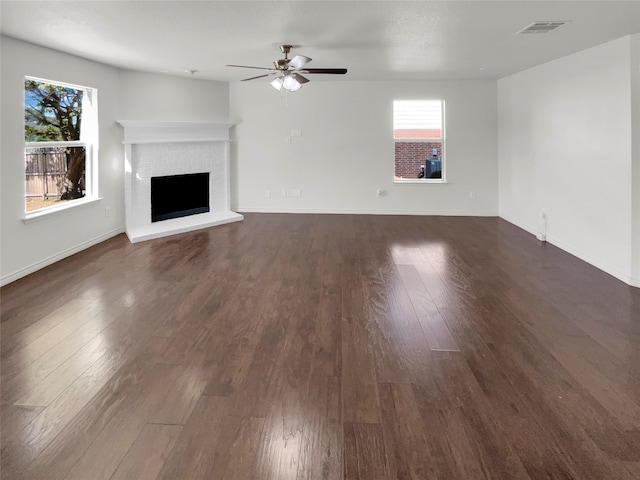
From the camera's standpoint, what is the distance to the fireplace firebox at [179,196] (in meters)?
7.22

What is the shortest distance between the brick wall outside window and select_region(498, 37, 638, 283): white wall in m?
1.50

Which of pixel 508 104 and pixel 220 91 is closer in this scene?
pixel 508 104

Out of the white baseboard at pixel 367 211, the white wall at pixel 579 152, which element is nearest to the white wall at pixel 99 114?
the white baseboard at pixel 367 211

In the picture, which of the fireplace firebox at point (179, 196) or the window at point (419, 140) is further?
the window at point (419, 140)

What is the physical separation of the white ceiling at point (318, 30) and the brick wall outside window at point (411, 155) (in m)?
2.33

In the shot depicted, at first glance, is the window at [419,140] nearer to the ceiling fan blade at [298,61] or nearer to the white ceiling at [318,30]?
the white ceiling at [318,30]

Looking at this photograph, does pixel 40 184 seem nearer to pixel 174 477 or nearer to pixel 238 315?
pixel 238 315

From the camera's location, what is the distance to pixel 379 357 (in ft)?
9.28

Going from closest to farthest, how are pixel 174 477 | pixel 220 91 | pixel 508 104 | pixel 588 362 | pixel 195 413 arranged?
pixel 174 477 < pixel 195 413 < pixel 588 362 < pixel 508 104 < pixel 220 91

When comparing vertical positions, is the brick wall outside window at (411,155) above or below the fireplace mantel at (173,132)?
below

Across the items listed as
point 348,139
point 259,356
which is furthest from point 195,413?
point 348,139

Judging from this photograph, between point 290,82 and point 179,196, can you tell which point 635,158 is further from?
point 179,196

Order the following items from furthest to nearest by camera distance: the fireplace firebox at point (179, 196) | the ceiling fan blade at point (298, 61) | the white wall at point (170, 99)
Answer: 1. the fireplace firebox at point (179, 196)
2. the white wall at point (170, 99)
3. the ceiling fan blade at point (298, 61)

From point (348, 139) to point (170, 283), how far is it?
4.94m
